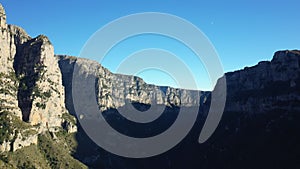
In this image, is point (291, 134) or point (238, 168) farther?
point (238, 168)

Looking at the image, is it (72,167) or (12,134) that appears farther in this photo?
(72,167)

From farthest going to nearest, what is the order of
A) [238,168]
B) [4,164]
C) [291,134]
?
[238,168] → [291,134] → [4,164]

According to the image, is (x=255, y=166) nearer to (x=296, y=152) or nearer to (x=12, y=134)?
(x=296, y=152)

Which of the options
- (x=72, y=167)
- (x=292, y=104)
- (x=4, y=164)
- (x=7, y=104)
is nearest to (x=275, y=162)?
(x=292, y=104)

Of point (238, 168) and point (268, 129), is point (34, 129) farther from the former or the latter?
point (268, 129)

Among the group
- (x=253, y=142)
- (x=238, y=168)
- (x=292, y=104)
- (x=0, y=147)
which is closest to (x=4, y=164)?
(x=0, y=147)

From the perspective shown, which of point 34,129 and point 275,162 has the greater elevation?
point 34,129

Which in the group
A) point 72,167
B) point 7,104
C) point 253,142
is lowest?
point 72,167

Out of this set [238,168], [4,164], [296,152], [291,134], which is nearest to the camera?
[4,164]

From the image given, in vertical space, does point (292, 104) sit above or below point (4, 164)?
above
